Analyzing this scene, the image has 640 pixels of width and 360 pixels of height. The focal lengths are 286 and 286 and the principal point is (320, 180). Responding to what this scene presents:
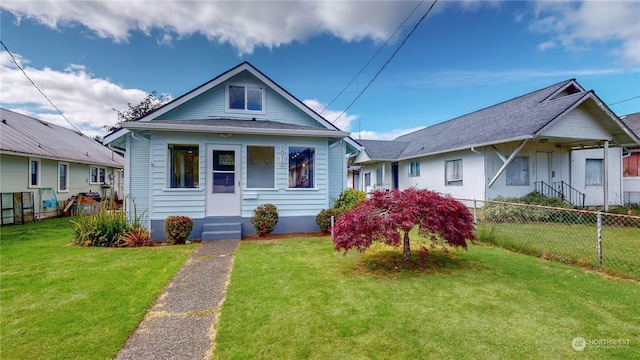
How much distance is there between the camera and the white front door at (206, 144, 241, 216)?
869 centimetres

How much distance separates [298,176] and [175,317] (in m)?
6.30

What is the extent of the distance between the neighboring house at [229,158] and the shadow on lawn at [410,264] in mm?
3845

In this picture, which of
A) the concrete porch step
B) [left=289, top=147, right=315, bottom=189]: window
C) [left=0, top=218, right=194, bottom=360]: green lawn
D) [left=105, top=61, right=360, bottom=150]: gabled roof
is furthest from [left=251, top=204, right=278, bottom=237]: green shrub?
[left=105, top=61, right=360, bottom=150]: gabled roof

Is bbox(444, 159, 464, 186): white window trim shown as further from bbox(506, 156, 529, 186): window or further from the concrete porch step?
the concrete porch step

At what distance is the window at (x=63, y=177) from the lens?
15047 mm

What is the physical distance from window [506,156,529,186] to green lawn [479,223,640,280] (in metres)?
3.37

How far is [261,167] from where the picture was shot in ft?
30.7

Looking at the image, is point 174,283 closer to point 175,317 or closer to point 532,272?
point 175,317

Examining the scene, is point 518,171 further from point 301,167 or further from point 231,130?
point 231,130

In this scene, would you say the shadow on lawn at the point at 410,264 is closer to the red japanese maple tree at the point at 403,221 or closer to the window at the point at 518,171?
the red japanese maple tree at the point at 403,221

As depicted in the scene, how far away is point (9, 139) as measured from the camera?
12352 mm

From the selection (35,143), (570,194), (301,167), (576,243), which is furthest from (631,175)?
(35,143)

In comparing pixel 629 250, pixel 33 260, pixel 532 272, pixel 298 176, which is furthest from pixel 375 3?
pixel 33 260

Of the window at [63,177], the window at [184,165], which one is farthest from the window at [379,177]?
the window at [63,177]
